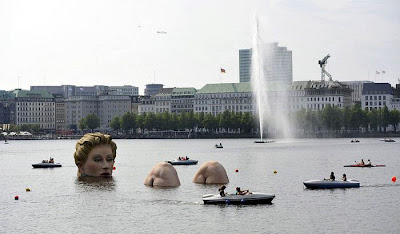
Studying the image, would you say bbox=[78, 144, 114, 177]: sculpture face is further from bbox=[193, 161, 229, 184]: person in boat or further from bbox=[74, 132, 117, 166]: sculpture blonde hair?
bbox=[193, 161, 229, 184]: person in boat

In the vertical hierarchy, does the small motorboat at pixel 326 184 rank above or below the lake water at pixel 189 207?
above

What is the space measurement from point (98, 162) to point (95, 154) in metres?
1.14

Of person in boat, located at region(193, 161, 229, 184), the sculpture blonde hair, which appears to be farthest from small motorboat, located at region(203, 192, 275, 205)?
the sculpture blonde hair

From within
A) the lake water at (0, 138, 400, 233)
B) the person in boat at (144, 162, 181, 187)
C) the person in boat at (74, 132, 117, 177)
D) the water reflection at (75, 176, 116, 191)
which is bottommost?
the lake water at (0, 138, 400, 233)

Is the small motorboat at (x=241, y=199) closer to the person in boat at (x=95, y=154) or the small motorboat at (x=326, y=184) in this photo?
the small motorboat at (x=326, y=184)

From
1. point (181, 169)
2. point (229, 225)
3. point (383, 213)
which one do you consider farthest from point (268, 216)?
point (181, 169)

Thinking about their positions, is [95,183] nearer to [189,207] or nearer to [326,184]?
[189,207]

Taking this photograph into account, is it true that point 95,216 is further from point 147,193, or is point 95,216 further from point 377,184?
point 377,184

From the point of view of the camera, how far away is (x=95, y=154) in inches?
3209

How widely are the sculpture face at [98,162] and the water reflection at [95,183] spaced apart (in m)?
1.14

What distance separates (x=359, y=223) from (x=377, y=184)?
27.1 meters

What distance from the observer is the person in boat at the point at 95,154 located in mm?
80812

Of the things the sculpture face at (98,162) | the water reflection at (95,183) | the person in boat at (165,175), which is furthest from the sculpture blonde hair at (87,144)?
the person in boat at (165,175)

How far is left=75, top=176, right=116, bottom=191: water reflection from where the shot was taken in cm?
8006
